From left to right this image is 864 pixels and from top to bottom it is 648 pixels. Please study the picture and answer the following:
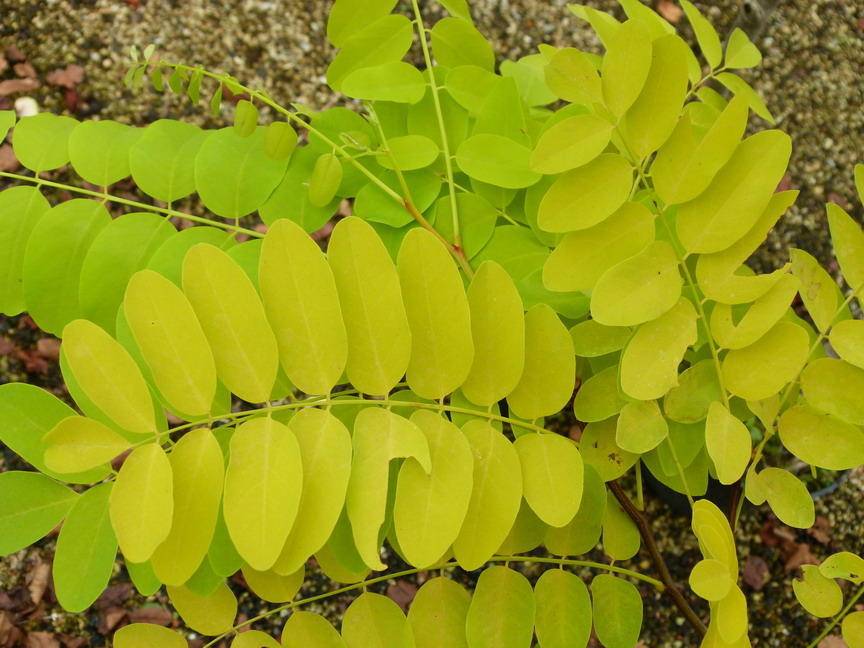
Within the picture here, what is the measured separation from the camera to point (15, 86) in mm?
2057

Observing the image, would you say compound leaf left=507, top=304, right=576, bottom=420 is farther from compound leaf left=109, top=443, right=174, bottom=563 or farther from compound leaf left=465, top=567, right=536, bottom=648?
compound leaf left=109, top=443, right=174, bottom=563

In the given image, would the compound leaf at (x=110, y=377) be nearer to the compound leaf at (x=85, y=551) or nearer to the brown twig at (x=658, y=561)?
the compound leaf at (x=85, y=551)

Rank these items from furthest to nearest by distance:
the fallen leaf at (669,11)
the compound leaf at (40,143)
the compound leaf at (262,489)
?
the fallen leaf at (669,11), the compound leaf at (40,143), the compound leaf at (262,489)

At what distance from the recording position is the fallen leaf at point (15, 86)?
205 centimetres

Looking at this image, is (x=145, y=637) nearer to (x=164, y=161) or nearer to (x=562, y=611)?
(x=562, y=611)

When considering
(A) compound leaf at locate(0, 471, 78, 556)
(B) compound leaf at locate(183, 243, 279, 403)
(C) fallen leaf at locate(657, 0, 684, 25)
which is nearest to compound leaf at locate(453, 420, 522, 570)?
(B) compound leaf at locate(183, 243, 279, 403)

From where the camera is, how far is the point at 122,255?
109 cm

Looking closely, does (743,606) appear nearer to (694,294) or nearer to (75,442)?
(694,294)

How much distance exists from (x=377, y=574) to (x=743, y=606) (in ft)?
3.32

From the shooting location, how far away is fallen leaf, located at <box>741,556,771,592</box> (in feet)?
5.83

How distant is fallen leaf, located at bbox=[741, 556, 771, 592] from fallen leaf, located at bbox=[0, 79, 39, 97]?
6.99 feet

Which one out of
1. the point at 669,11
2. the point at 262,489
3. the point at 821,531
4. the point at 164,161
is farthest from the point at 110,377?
the point at 669,11

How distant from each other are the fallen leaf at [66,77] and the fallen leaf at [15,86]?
5 cm

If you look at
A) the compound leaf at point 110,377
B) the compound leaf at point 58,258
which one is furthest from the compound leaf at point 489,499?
the compound leaf at point 58,258
